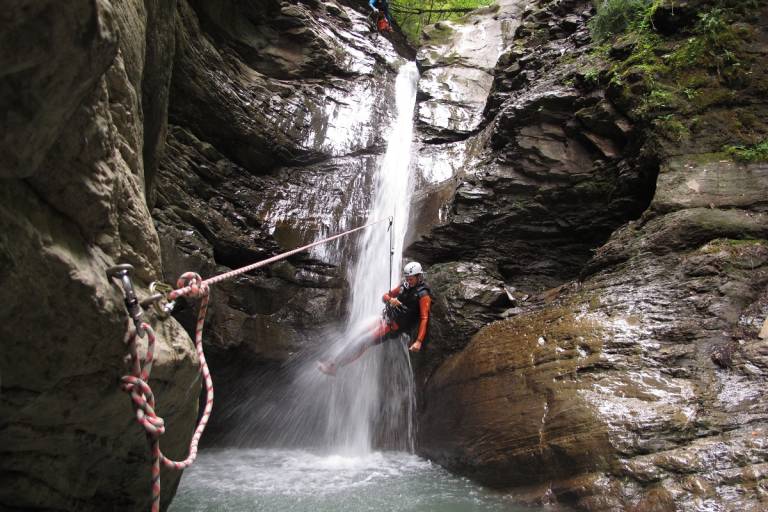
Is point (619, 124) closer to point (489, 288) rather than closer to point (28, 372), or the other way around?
point (489, 288)

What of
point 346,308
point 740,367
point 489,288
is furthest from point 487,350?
point 346,308

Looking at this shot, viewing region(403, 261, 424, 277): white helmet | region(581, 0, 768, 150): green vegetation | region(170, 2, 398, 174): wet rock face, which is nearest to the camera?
region(581, 0, 768, 150): green vegetation

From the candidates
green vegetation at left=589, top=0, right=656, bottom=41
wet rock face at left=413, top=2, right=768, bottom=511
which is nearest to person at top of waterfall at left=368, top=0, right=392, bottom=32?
green vegetation at left=589, top=0, right=656, bottom=41

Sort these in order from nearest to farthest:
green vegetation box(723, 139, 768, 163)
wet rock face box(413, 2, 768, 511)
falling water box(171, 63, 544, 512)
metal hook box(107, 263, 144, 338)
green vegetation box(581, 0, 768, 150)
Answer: metal hook box(107, 263, 144, 338) → wet rock face box(413, 2, 768, 511) → falling water box(171, 63, 544, 512) → green vegetation box(723, 139, 768, 163) → green vegetation box(581, 0, 768, 150)

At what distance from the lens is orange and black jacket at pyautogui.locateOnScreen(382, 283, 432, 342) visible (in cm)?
670

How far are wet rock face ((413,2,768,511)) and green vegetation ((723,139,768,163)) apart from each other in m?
0.10

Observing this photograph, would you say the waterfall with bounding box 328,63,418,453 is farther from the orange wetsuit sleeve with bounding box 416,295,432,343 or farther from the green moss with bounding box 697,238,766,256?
the green moss with bounding box 697,238,766,256

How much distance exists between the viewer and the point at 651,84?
6398 millimetres

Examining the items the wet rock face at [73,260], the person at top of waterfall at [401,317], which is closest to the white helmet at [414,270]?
the person at top of waterfall at [401,317]

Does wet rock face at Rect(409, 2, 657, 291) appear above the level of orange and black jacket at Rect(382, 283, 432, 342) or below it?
above

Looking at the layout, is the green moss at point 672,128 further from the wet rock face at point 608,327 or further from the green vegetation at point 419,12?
the green vegetation at point 419,12

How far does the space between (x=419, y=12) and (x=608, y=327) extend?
560 inches

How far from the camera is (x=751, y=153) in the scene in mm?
5480

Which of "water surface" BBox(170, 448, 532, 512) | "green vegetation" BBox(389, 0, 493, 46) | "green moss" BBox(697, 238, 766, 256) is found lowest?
"water surface" BBox(170, 448, 532, 512)
